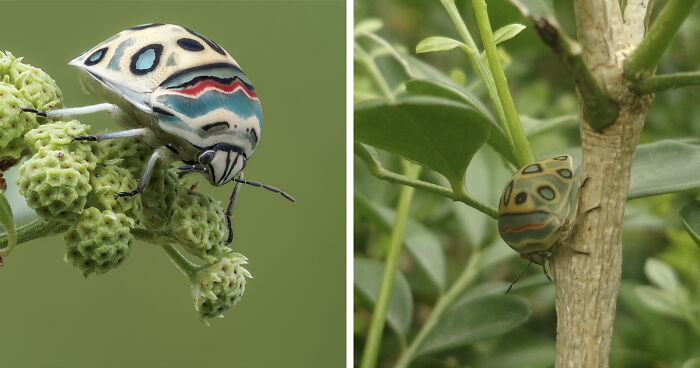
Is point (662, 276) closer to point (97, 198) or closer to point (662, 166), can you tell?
point (662, 166)

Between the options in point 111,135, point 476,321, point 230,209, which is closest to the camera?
point 111,135

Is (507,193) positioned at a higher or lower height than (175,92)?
higher

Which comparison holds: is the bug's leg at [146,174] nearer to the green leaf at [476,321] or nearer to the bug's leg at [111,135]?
the bug's leg at [111,135]

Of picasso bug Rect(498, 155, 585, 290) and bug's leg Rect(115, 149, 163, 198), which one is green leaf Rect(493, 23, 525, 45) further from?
bug's leg Rect(115, 149, 163, 198)

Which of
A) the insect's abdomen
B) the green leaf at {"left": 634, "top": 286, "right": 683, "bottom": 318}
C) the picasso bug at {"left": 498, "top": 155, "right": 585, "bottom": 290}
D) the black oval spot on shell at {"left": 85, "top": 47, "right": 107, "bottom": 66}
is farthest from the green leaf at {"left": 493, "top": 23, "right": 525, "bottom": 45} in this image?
the green leaf at {"left": 634, "top": 286, "right": 683, "bottom": 318}

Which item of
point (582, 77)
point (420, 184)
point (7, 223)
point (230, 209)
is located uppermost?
point (582, 77)

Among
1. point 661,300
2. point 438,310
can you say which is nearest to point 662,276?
point 661,300

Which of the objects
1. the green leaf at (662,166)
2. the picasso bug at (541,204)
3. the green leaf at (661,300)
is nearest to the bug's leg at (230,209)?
the picasso bug at (541,204)
